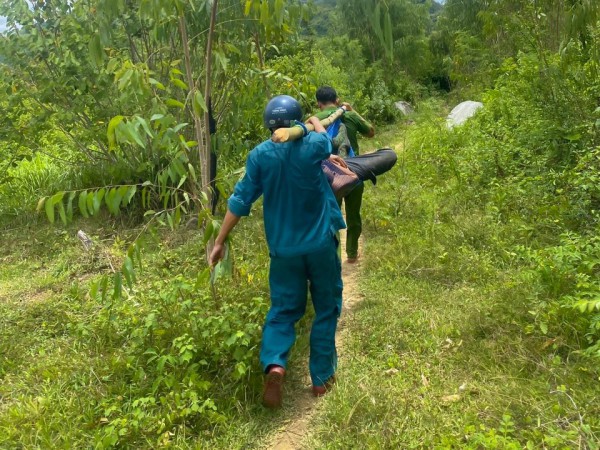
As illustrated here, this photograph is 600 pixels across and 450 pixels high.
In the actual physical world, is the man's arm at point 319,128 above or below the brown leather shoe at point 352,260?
above

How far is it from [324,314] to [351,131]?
2001 mm

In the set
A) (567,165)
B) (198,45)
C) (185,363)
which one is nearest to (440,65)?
(567,165)

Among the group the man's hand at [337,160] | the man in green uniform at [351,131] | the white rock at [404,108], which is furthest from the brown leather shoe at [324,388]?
the white rock at [404,108]

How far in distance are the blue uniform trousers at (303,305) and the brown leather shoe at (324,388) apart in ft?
0.08

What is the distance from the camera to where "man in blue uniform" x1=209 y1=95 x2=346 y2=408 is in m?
2.68

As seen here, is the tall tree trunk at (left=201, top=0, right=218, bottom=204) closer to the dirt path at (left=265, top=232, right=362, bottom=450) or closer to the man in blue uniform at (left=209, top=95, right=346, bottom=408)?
the man in blue uniform at (left=209, top=95, right=346, bottom=408)

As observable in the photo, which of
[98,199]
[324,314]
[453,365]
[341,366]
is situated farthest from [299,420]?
[98,199]

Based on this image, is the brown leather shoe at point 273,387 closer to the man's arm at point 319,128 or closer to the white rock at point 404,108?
the man's arm at point 319,128

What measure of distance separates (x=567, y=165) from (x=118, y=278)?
442cm

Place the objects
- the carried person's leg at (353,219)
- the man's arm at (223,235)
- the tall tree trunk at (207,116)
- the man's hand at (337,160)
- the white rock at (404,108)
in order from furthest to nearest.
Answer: the white rock at (404,108) < the carried person's leg at (353,219) < the man's hand at (337,160) < the tall tree trunk at (207,116) < the man's arm at (223,235)

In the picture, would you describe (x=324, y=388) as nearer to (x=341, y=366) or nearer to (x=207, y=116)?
(x=341, y=366)

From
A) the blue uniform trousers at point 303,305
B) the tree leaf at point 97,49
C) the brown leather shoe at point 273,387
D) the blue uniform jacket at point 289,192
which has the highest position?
the tree leaf at point 97,49

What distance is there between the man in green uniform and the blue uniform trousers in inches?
59.8

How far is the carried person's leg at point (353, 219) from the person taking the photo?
179 inches
